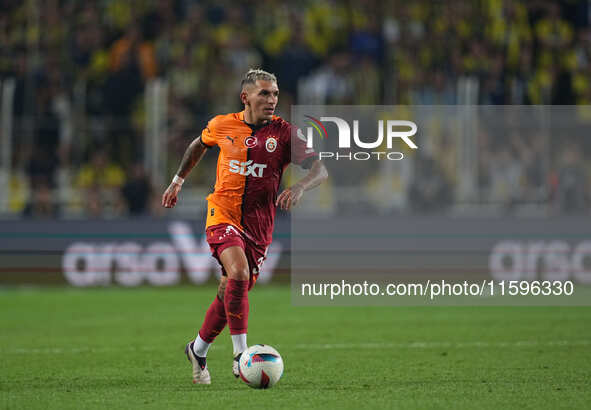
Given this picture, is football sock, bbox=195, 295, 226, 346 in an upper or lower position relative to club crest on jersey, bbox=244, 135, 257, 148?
lower

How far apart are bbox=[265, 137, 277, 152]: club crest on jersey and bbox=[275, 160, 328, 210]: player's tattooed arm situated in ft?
1.00

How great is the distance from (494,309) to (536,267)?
2.34m

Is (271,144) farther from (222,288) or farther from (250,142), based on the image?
(222,288)

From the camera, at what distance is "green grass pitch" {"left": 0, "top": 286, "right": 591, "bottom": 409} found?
6.45 m

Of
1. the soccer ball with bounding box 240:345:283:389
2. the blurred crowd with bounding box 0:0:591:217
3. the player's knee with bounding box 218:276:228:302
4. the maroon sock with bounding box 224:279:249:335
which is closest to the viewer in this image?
the soccer ball with bounding box 240:345:283:389

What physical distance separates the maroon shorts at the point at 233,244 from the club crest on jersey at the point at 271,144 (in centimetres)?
62

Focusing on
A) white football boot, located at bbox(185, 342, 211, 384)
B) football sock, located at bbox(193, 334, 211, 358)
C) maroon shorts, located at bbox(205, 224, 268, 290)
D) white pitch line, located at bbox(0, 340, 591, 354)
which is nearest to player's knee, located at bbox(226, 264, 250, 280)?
maroon shorts, located at bbox(205, 224, 268, 290)

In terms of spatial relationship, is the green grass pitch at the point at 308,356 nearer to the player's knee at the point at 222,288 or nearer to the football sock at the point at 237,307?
the football sock at the point at 237,307

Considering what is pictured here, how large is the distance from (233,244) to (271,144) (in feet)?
2.59

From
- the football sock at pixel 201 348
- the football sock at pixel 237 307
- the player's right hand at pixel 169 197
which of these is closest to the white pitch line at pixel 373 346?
the football sock at pixel 201 348

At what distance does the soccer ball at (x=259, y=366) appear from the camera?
666cm

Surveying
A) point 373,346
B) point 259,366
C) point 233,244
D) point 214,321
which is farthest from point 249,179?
point 373,346

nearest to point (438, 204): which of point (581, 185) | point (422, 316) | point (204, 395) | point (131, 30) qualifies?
point (581, 185)

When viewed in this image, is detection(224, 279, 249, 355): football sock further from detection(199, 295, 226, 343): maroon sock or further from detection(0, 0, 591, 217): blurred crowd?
detection(0, 0, 591, 217): blurred crowd
